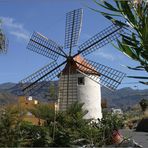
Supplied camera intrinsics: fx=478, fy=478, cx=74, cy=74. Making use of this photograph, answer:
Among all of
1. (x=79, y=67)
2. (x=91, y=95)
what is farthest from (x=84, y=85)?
(x=79, y=67)

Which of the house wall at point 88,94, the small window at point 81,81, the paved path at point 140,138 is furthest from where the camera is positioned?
the small window at point 81,81

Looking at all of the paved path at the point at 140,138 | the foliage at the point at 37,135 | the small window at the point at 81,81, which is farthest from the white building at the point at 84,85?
the foliage at the point at 37,135

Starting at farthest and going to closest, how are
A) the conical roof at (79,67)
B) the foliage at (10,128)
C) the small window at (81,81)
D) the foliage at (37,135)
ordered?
the small window at (81,81) < the conical roof at (79,67) < the foliage at (37,135) < the foliage at (10,128)

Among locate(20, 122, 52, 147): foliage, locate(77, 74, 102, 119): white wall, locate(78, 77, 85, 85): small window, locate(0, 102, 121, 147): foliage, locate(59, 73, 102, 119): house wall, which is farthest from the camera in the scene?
locate(78, 77, 85, 85): small window

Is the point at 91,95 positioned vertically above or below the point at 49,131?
above

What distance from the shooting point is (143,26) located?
4.54 metres

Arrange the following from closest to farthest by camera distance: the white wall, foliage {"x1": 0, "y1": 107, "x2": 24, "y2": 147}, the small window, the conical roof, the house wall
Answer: foliage {"x1": 0, "y1": 107, "x2": 24, "y2": 147} < the house wall < the conical roof < the white wall < the small window

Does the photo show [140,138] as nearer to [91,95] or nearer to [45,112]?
[91,95]

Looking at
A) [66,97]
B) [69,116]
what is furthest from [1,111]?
[66,97]

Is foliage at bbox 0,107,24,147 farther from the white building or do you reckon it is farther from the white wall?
the white wall

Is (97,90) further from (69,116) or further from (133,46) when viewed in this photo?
(133,46)

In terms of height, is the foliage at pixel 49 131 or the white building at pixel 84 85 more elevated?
the white building at pixel 84 85

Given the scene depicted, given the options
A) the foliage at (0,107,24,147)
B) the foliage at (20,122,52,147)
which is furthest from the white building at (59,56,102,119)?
the foliage at (0,107,24,147)

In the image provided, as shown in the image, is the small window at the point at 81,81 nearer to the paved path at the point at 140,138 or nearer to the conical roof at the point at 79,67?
the conical roof at the point at 79,67
